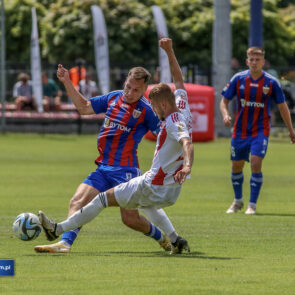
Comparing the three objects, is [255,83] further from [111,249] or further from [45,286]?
[45,286]

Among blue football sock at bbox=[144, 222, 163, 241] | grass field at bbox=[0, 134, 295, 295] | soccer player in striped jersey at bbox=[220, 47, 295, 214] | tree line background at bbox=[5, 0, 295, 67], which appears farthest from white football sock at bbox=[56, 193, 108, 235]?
tree line background at bbox=[5, 0, 295, 67]

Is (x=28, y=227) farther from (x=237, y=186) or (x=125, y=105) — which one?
(x=237, y=186)

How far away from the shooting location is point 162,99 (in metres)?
8.61

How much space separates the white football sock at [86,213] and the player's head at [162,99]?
0.91m

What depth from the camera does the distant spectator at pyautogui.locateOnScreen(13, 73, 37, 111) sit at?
30.7 metres

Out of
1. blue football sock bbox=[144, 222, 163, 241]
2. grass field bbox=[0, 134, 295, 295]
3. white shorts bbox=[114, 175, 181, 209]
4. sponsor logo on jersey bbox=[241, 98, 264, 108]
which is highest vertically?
sponsor logo on jersey bbox=[241, 98, 264, 108]

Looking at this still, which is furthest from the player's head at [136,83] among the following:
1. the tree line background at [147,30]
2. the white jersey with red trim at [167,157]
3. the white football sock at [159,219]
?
the tree line background at [147,30]

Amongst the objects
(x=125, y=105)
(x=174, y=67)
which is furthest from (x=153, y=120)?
(x=174, y=67)

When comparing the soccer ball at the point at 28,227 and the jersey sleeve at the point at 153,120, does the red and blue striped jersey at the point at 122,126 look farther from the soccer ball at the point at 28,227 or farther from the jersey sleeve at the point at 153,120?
the soccer ball at the point at 28,227

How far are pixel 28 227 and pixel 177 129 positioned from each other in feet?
5.42

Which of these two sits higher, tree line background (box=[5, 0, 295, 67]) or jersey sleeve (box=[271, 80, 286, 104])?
tree line background (box=[5, 0, 295, 67])

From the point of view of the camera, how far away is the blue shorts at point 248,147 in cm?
1273

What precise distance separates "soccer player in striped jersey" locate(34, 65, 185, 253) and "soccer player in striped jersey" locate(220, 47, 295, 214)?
3273 millimetres

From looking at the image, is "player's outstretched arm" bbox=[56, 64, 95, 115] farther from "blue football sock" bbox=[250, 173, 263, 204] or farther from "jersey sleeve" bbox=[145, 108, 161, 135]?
"blue football sock" bbox=[250, 173, 263, 204]
